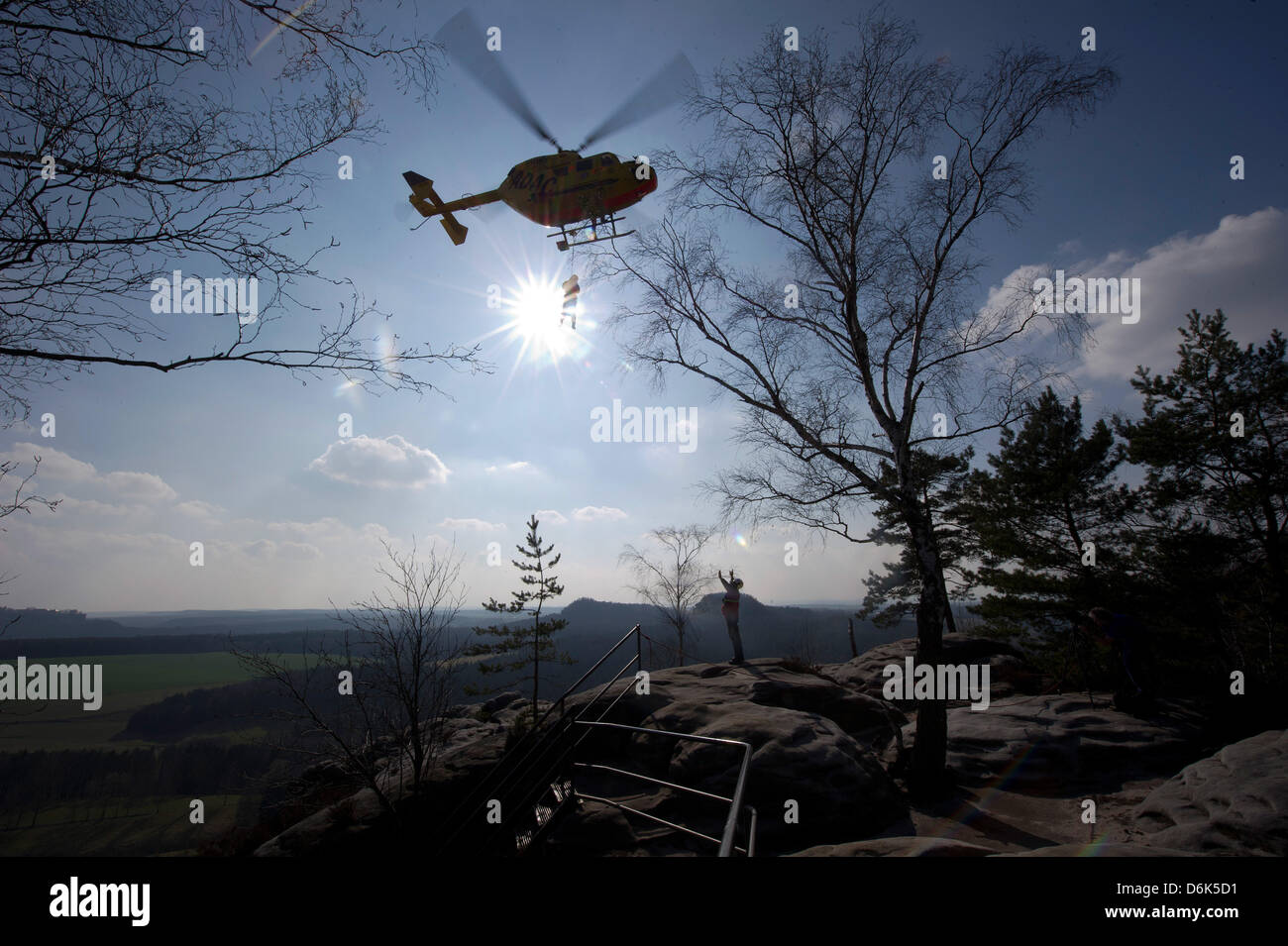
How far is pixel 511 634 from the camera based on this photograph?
1101 inches

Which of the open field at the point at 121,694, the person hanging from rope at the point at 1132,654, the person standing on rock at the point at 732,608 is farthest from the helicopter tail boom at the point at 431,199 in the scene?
the open field at the point at 121,694

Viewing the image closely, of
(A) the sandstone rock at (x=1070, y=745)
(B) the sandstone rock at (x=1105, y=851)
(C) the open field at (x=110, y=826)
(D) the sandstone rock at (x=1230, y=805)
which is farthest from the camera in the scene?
(C) the open field at (x=110, y=826)

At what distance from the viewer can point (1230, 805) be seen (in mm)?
4621

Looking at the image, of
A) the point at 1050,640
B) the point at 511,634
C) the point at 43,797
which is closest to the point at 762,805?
the point at 1050,640

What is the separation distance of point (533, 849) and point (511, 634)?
23.5 metres

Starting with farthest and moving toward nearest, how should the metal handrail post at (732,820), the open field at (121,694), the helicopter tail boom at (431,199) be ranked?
the open field at (121,694)
the helicopter tail boom at (431,199)
the metal handrail post at (732,820)

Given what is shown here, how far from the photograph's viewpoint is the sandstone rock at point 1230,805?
4.20 meters

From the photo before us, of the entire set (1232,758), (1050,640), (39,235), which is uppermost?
(39,235)

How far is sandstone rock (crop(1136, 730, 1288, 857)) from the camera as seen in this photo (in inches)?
165

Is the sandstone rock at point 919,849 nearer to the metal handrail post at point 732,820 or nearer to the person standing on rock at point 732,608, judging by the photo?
the metal handrail post at point 732,820

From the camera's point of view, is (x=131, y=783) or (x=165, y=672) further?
(x=165, y=672)

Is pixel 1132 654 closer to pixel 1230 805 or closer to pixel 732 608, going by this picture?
pixel 1230 805
